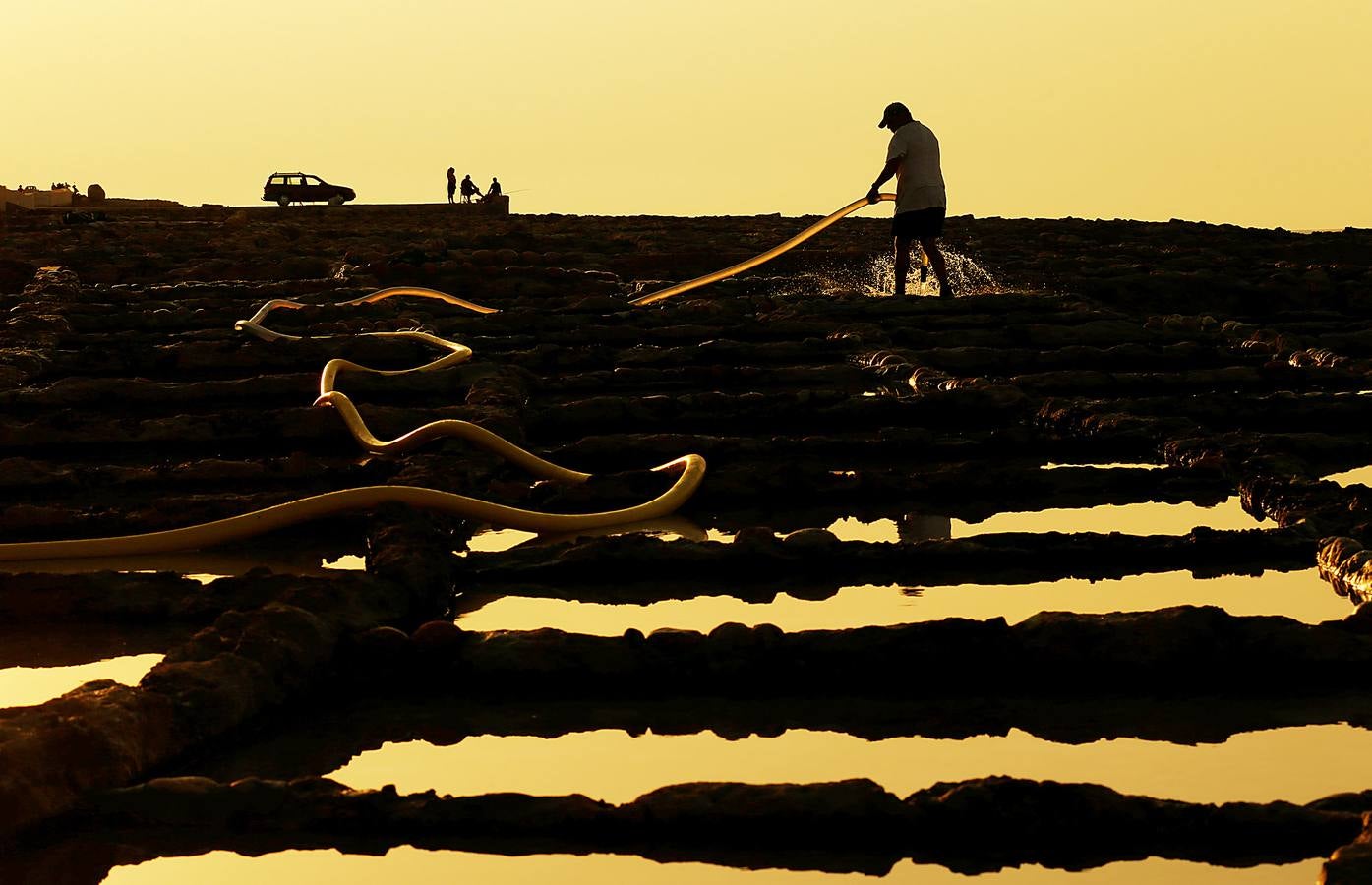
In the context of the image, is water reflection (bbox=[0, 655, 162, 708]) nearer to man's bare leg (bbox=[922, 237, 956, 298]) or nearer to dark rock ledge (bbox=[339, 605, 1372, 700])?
dark rock ledge (bbox=[339, 605, 1372, 700])

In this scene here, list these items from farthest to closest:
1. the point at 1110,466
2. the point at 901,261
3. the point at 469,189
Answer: the point at 469,189 → the point at 901,261 → the point at 1110,466

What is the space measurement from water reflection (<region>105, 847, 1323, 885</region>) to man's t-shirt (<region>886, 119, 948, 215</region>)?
808 centimetres

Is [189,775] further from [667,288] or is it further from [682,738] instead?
[667,288]

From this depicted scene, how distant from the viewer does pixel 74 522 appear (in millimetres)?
4594

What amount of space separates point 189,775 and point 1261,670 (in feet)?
6.52

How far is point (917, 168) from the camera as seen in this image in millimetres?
10070

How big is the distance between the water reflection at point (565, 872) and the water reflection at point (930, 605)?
1121 millimetres

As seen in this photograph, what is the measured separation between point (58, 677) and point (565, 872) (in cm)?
152

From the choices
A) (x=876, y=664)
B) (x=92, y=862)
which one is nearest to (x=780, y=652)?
(x=876, y=664)

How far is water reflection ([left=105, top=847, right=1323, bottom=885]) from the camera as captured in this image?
2232 mm

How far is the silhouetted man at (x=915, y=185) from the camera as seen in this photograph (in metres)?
10.0

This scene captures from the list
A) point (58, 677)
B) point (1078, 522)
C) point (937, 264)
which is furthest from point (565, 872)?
point (937, 264)

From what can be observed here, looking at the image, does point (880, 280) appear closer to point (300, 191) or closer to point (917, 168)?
point (917, 168)

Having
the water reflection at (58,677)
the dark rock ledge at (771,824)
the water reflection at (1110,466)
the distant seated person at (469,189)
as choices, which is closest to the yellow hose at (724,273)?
the water reflection at (1110,466)
